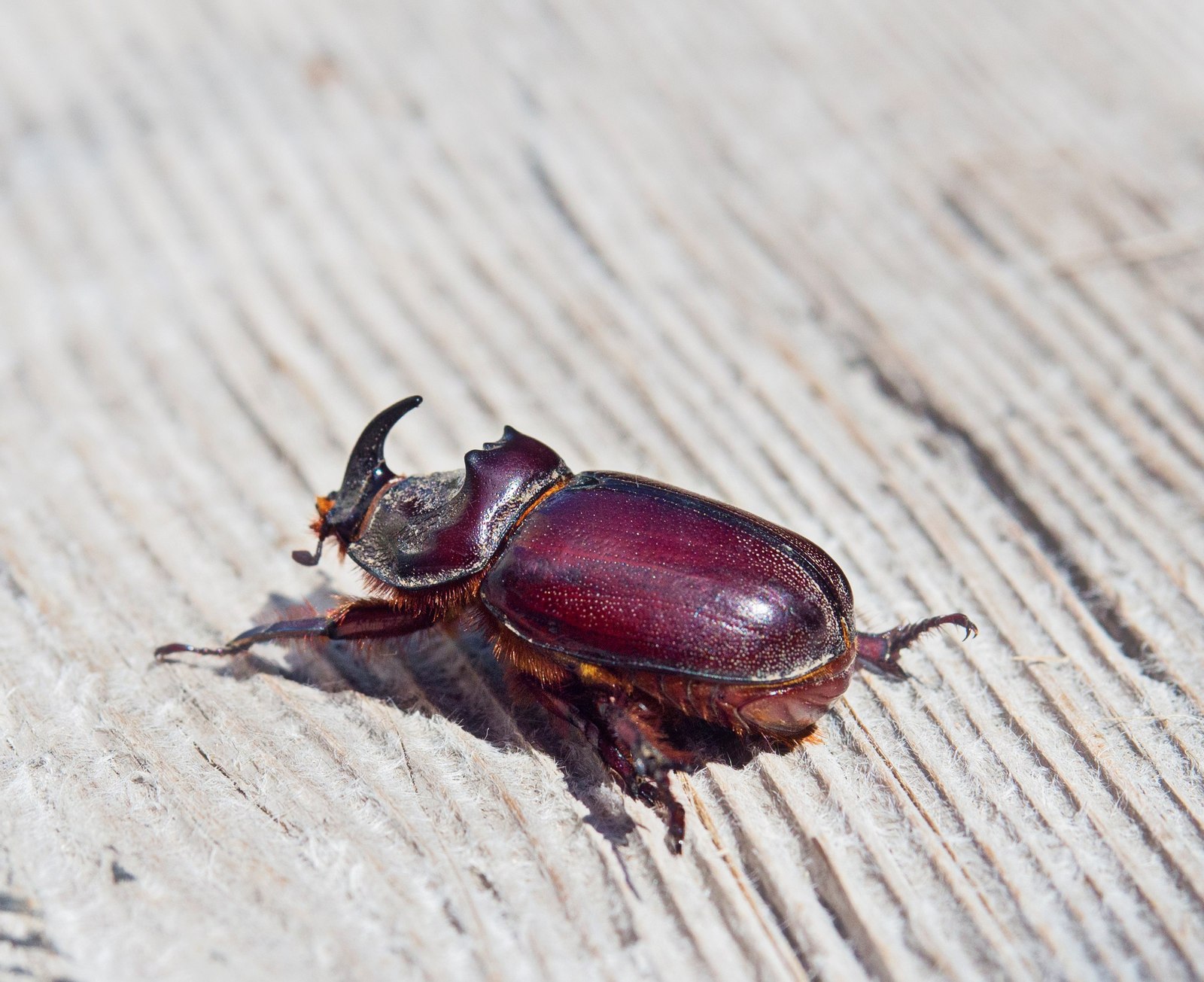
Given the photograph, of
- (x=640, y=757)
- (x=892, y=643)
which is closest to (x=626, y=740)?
(x=640, y=757)

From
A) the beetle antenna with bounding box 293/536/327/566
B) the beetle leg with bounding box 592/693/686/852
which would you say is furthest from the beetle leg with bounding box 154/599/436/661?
the beetle leg with bounding box 592/693/686/852

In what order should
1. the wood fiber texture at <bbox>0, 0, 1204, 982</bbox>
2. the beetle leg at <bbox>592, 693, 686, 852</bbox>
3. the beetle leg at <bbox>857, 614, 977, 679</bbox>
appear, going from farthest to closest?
1. the beetle leg at <bbox>857, 614, 977, 679</bbox>
2. the beetle leg at <bbox>592, 693, 686, 852</bbox>
3. the wood fiber texture at <bbox>0, 0, 1204, 982</bbox>

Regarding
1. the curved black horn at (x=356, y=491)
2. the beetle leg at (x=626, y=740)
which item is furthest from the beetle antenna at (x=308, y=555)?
the beetle leg at (x=626, y=740)

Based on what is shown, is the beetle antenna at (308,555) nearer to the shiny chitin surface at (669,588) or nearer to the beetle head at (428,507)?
the beetle head at (428,507)

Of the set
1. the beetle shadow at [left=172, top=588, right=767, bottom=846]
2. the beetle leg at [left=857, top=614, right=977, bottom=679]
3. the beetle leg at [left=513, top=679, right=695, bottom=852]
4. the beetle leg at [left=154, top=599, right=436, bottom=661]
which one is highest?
the beetle leg at [left=857, top=614, right=977, bottom=679]

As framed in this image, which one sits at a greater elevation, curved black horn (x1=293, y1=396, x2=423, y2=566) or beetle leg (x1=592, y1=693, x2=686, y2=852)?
curved black horn (x1=293, y1=396, x2=423, y2=566)

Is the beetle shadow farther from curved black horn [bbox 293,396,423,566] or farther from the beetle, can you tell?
curved black horn [bbox 293,396,423,566]

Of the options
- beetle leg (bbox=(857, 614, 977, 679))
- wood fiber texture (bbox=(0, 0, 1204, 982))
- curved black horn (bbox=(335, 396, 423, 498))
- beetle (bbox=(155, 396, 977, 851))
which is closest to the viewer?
wood fiber texture (bbox=(0, 0, 1204, 982))

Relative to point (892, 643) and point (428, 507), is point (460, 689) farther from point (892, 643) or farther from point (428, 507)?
point (892, 643)
